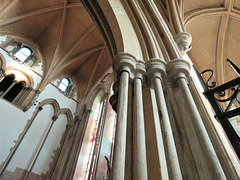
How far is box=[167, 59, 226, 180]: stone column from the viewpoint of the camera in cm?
111

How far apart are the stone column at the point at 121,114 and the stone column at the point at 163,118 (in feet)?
0.87

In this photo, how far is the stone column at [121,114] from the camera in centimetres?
103

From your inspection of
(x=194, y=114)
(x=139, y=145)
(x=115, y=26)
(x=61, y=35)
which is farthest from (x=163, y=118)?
(x=61, y=35)

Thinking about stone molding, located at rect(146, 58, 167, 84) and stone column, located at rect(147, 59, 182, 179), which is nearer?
stone column, located at rect(147, 59, 182, 179)

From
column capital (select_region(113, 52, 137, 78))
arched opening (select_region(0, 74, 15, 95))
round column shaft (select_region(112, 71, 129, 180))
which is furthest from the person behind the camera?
arched opening (select_region(0, 74, 15, 95))

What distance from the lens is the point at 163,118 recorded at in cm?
147

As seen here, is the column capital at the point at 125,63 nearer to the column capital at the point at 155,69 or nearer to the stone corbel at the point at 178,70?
the column capital at the point at 155,69

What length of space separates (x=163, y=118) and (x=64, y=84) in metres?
8.35

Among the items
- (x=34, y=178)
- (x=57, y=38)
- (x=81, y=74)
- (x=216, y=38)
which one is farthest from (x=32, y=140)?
(x=216, y=38)

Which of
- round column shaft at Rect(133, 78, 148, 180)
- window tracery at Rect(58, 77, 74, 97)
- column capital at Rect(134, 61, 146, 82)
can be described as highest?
window tracery at Rect(58, 77, 74, 97)

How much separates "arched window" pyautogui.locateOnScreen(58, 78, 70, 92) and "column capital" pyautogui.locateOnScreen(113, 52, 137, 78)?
724 cm

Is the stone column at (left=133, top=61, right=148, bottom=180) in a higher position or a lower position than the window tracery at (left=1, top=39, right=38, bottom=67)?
lower

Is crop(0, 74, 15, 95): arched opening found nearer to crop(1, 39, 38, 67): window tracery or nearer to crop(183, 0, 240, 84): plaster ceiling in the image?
crop(1, 39, 38, 67): window tracery

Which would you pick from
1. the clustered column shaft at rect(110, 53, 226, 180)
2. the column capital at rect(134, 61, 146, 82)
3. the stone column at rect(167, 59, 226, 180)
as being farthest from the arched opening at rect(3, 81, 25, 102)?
the stone column at rect(167, 59, 226, 180)
